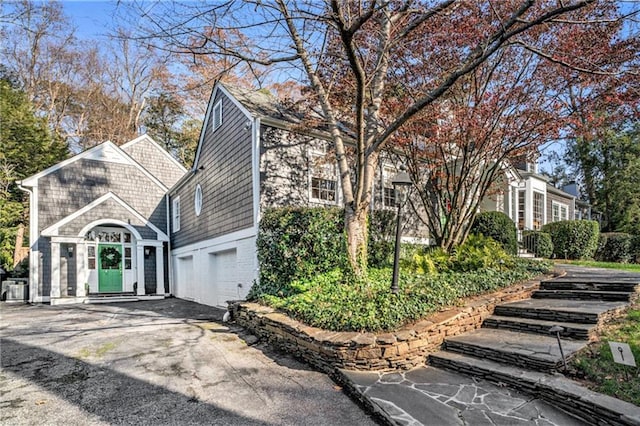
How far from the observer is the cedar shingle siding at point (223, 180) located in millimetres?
8984

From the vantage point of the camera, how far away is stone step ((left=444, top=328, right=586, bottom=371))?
393 cm

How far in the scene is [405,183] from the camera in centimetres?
616

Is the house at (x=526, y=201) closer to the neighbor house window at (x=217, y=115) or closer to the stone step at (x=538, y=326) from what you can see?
the stone step at (x=538, y=326)

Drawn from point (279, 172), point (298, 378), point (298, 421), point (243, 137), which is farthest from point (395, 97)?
point (298, 421)

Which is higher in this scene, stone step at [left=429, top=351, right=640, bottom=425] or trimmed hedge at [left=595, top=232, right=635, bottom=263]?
trimmed hedge at [left=595, top=232, right=635, bottom=263]

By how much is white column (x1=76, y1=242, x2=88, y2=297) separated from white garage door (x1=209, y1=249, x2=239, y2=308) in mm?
5569

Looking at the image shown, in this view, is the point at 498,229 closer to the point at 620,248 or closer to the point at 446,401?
the point at 620,248

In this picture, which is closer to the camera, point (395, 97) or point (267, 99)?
point (395, 97)

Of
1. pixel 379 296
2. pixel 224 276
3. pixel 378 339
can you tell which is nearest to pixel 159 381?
pixel 378 339

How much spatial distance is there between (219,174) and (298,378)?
24.9 ft

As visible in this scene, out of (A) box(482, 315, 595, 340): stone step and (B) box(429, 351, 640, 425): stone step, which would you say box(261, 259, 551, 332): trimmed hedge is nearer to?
A: (A) box(482, 315, 595, 340): stone step

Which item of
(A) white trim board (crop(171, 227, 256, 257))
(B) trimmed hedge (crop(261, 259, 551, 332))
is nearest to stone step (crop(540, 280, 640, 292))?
(B) trimmed hedge (crop(261, 259, 551, 332))

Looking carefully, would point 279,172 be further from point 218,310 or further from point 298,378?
point 298,378

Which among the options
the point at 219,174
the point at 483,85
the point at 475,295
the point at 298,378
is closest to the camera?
the point at 298,378
